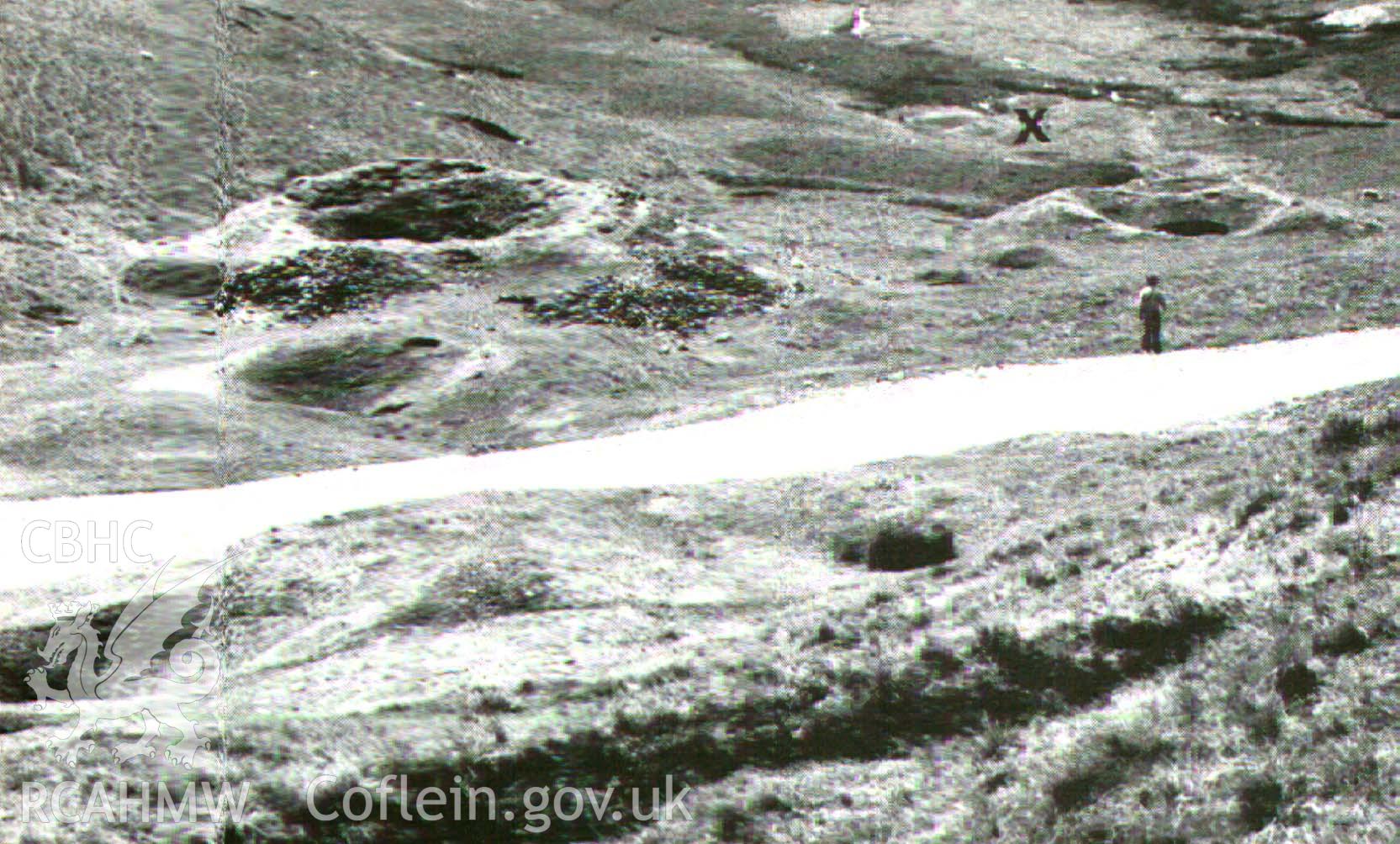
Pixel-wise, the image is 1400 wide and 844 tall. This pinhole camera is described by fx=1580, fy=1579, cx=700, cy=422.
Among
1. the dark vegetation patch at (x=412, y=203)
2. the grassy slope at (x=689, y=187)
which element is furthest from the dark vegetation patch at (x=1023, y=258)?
the dark vegetation patch at (x=412, y=203)

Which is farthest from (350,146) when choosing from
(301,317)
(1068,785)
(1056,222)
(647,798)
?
(1068,785)

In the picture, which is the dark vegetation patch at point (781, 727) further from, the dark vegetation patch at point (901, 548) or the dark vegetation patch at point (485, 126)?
the dark vegetation patch at point (485, 126)

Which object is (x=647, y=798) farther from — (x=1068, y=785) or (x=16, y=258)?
(x=16, y=258)

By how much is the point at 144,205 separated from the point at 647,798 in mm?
10547

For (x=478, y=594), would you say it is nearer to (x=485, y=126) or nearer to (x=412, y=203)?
(x=412, y=203)

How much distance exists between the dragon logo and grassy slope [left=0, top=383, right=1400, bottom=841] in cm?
20

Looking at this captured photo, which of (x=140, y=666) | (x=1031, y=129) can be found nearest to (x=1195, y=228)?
(x=1031, y=129)

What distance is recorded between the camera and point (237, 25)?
62.3 ft

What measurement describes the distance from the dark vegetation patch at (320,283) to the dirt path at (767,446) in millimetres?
3190

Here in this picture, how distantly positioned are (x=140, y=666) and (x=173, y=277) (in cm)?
695

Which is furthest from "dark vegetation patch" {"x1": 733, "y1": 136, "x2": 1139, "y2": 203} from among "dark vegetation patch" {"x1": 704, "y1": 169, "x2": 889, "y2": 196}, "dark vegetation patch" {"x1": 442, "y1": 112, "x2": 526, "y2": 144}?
"dark vegetation patch" {"x1": 442, "y1": 112, "x2": 526, "y2": 144}

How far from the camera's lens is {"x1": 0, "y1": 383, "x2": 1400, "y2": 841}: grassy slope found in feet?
24.6

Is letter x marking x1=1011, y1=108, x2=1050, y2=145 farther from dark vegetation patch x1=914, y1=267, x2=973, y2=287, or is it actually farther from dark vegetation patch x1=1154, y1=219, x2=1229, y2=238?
dark vegetation patch x1=914, y1=267, x2=973, y2=287

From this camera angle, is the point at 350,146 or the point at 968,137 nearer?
the point at 350,146
